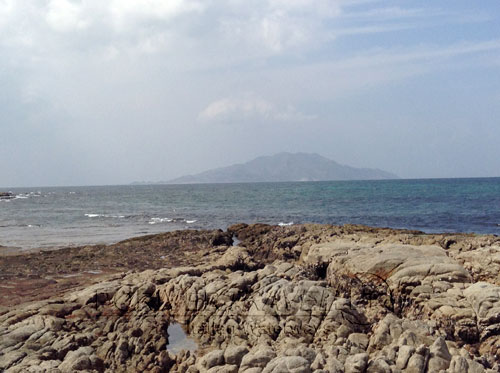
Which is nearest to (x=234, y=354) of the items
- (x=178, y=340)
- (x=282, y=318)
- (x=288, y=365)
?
(x=288, y=365)

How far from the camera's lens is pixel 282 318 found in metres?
13.9

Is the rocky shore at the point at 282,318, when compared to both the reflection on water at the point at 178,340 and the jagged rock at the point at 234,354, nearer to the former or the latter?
the jagged rock at the point at 234,354

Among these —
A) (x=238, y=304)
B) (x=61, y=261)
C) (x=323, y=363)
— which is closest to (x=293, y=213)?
(x=61, y=261)

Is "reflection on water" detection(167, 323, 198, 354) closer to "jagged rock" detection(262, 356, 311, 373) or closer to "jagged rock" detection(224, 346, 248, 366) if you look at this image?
"jagged rock" detection(224, 346, 248, 366)

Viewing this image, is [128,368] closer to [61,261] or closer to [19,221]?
[61,261]

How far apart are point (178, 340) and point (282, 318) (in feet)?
12.7

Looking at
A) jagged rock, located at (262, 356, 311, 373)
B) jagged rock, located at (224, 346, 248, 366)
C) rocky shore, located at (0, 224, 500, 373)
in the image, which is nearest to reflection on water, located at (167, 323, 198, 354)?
rocky shore, located at (0, 224, 500, 373)

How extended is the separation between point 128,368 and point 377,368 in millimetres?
7467

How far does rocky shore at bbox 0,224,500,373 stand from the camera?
36.6ft

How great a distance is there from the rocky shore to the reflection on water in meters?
0.17

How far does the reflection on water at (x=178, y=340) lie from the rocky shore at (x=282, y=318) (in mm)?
174

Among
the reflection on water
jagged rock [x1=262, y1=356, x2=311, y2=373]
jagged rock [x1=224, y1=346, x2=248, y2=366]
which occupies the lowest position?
the reflection on water

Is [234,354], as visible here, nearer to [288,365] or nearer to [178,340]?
[288,365]

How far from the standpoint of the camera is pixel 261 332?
13547 mm
